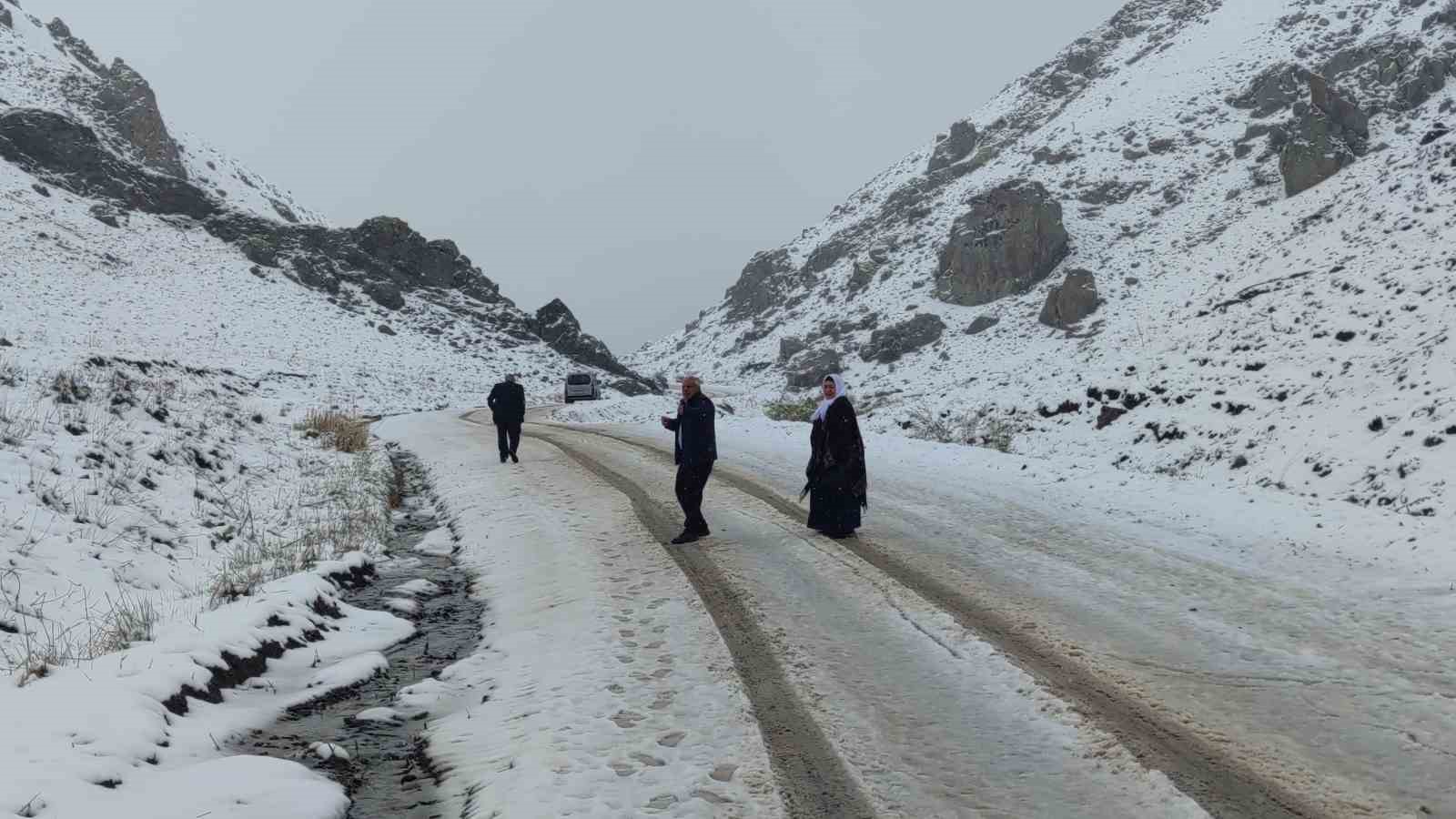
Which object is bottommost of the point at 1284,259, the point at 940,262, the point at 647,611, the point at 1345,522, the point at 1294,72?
the point at 647,611

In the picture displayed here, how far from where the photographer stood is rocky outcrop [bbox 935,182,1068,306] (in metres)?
57.2

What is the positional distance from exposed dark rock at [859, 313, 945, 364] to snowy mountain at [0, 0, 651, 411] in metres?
17.6

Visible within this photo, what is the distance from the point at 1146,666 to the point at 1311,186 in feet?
169

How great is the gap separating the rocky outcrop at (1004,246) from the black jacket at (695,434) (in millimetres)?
53399

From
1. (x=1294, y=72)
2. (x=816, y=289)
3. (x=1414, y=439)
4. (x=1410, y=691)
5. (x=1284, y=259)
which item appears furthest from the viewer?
(x=816, y=289)

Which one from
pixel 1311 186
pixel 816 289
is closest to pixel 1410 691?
pixel 1311 186

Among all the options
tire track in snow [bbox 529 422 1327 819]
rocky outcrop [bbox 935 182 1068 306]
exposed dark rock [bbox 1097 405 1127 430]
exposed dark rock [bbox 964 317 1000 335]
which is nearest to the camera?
tire track in snow [bbox 529 422 1327 819]

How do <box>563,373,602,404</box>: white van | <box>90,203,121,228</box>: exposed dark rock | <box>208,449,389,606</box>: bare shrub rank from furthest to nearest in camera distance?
<box>90,203,121,228</box>: exposed dark rock
<box>563,373,602,404</box>: white van
<box>208,449,389,606</box>: bare shrub

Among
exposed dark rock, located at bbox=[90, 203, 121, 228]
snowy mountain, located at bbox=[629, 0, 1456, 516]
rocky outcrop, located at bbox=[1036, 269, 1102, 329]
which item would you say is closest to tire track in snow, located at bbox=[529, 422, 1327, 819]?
snowy mountain, located at bbox=[629, 0, 1456, 516]

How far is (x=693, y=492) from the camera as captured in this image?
8.55m

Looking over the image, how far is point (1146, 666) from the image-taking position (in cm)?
461

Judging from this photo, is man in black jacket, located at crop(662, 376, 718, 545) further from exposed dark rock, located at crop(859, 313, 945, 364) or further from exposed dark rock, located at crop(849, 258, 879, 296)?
exposed dark rock, located at crop(849, 258, 879, 296)

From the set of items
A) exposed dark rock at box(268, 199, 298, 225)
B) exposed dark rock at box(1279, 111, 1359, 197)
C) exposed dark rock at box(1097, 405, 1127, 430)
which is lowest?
exposed dark rock at box(1097, 405, 1127, 430)

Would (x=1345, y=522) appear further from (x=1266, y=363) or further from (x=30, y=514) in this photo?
(x=30, y=514)
